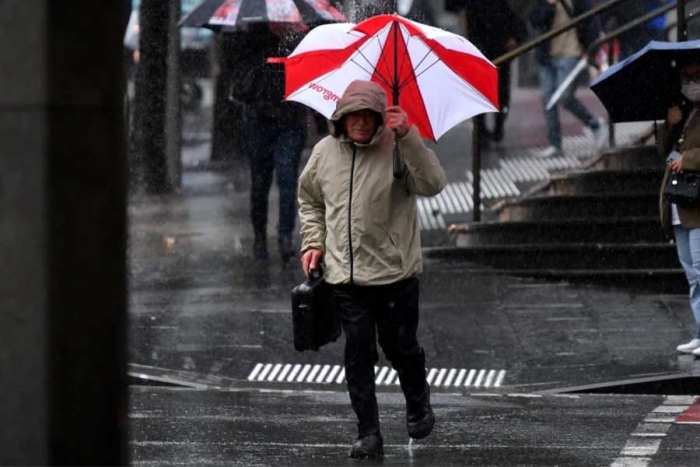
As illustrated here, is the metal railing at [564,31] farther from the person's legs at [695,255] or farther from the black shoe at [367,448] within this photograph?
the black shoe at [367,448]

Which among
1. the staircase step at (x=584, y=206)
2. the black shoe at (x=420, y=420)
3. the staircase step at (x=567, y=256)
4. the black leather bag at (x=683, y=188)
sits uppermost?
the black leather bag at (x=683, y=188)

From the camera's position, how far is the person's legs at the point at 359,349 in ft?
22.2

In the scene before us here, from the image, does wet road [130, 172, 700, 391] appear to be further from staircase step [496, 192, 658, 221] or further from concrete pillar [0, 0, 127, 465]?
concrete pillar [0, 0, 127, 465]

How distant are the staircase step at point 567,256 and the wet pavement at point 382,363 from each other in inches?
6.2

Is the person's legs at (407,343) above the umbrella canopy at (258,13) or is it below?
below

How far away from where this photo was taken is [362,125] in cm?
667

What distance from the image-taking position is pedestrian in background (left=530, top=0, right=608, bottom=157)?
12633 mm

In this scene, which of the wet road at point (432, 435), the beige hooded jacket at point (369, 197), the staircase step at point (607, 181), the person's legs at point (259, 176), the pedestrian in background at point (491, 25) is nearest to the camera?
the beige hooded jacket at point (369, 197)

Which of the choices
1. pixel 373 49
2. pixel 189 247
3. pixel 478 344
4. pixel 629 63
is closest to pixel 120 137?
pixel 373 49

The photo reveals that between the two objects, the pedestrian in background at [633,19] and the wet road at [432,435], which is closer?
the wet road at [432,435]

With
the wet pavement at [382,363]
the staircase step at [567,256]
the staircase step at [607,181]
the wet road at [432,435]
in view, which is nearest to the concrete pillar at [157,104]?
the wet pavement at [382,363]

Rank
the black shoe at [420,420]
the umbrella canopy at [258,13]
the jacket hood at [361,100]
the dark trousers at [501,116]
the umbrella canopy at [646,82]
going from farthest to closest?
the dark trousers at [501,116] < the umbrella canopy at [258,13] < the umbrella canopy at [646,82] < the black shoe at [420,420] < the jacket hood at [361,100]

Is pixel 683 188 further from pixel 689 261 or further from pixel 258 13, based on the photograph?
pixel 258 13

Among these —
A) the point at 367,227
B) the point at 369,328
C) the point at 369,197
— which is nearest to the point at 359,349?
the point at 369,328
